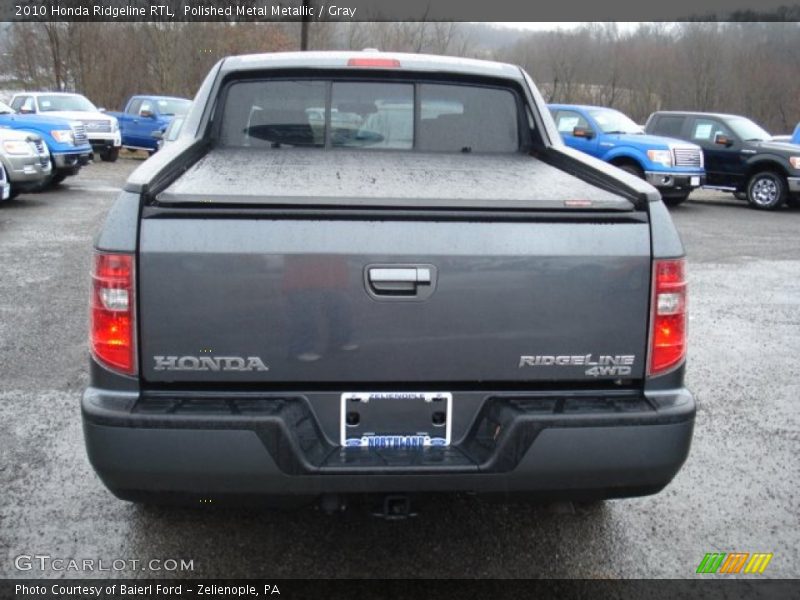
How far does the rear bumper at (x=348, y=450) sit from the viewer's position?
259cm

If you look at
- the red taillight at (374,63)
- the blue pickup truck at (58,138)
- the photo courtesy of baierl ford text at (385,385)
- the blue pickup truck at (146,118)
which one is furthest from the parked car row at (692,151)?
the blue pickup truck at (146,118)

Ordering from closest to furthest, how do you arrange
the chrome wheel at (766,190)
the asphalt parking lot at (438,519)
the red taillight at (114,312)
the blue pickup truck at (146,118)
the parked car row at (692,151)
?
the red taillight at (114,312), the asphalt parking lot at (438,519), the parked car row at (692,151), the chrome wheel at (766,190), the blue pickup truck at (146,118)

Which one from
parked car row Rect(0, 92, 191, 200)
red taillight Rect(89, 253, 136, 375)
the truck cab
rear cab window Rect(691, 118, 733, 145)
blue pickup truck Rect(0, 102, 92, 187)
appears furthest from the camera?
the truck cab

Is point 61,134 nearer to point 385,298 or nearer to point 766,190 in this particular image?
point 766,190

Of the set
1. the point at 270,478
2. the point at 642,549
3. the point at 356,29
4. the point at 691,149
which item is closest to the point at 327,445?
the point at 270,478

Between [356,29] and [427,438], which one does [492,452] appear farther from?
[356,29]

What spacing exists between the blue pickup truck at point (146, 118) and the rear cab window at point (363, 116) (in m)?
20.6

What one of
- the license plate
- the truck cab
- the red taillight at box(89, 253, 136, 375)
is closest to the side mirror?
the truck cab

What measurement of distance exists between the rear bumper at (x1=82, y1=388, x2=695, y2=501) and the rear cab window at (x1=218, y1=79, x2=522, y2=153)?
1.94 meters

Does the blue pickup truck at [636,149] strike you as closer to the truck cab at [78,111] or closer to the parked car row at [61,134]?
the parked car row at [61,134]

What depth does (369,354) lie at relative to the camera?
2660mm

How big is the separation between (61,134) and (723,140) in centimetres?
1350

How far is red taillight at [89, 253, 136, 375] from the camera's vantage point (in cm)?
257

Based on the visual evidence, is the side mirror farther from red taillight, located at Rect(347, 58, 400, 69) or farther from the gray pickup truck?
the gray pickup truck
